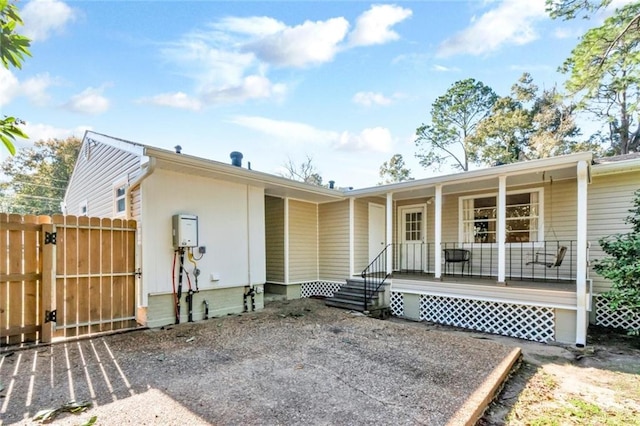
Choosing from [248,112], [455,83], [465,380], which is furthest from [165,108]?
[455,83]

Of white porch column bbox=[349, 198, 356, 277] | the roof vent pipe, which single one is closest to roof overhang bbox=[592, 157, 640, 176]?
white porch column bbox=[349, 198, 356, 277]

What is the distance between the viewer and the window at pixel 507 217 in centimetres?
766

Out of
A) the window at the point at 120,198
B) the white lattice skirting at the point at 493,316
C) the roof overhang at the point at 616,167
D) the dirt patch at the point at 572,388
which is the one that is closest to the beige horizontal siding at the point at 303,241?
the white lattice skirting at the point at 493,316

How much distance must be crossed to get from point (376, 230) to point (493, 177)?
406 cm

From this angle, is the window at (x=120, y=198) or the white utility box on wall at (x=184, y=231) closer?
the white utility box on wall at (x=184, y=231)

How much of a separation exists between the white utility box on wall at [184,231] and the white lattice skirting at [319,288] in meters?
4.01

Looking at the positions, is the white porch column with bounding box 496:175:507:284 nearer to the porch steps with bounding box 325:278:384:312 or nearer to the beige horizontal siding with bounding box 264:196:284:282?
the porch steps with bounding box 325:278:384:312

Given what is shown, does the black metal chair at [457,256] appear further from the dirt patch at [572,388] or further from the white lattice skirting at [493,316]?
the dirt patch at [572,388]

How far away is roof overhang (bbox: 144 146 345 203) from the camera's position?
545 cm

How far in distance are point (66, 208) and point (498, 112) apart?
21.4 m

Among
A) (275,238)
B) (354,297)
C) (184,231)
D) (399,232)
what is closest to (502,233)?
(354,297)

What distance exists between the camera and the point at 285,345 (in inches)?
190

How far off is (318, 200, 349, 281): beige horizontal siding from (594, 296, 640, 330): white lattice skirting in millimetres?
5603

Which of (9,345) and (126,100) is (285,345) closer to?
(9,345)
